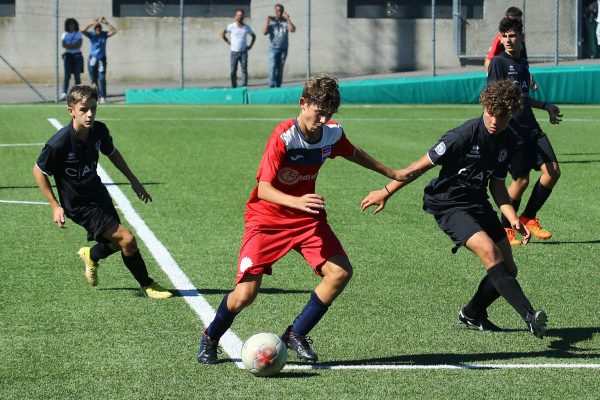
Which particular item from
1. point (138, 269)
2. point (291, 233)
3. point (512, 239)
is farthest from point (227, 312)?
point (512, 239)

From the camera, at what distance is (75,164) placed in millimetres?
8672

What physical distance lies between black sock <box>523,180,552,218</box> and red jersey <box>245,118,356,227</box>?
5.12m

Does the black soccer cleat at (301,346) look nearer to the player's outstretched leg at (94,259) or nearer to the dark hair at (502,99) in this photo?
the dark hair at (502,99)

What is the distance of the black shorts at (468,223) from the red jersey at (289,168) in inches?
41.0

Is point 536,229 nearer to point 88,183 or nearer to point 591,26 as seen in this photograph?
point 88,183

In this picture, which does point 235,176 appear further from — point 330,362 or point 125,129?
point 330,362

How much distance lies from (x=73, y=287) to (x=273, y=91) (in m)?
20.8

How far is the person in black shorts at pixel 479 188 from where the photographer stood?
24.2 ft

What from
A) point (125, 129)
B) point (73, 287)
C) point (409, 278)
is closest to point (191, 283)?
point (73, 287)

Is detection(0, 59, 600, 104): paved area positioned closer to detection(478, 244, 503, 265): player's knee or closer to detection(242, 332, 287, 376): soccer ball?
detection(478, 244, 503, 265): player's knee

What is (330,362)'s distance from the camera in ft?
22.9

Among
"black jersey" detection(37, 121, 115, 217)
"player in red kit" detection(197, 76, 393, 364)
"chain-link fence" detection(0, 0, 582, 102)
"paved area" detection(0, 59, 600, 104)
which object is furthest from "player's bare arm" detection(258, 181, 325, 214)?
"chain-link fence" detection(0, 0, 582, 102)

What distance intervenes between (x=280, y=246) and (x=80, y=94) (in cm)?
226

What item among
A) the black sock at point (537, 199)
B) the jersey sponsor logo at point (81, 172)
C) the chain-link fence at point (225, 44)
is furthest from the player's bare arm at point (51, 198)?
the chain-link fence at point (225, 44)
